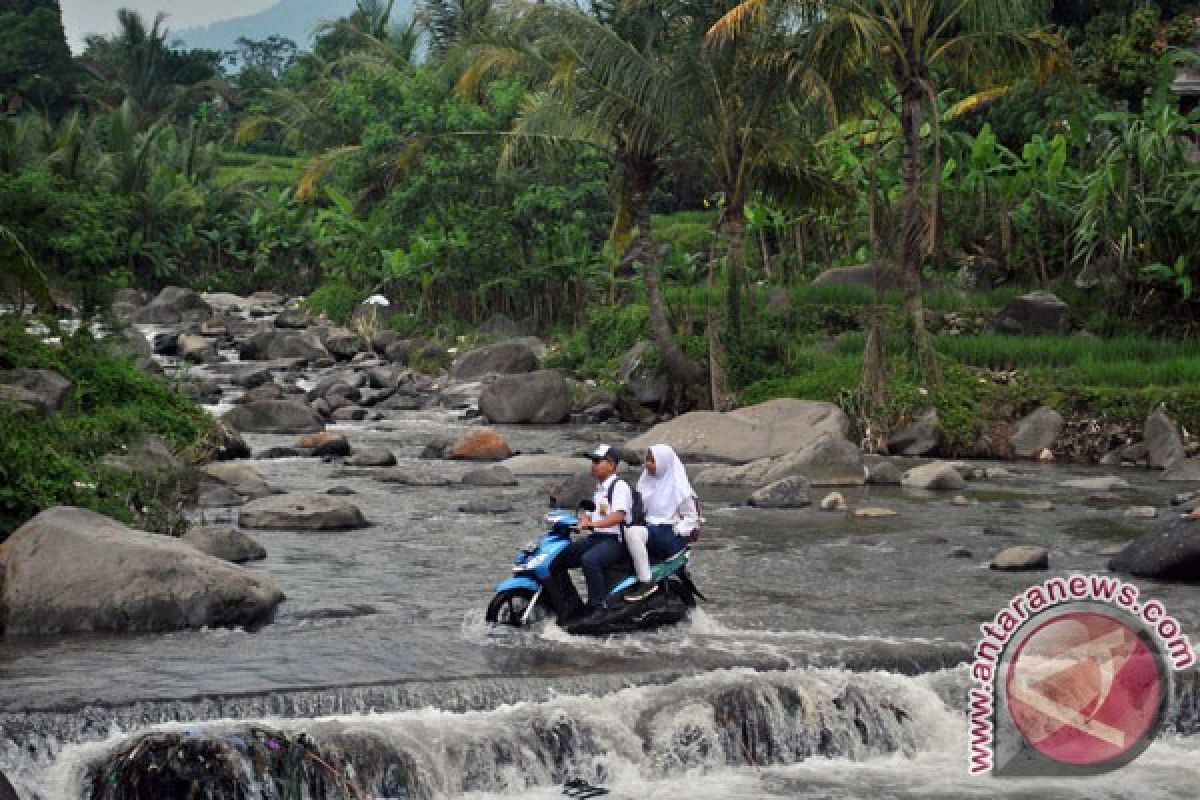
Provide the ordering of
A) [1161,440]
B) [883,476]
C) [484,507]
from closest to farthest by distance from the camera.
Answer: [484,507], [883,476], [1161,440]

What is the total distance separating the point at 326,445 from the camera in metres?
A: 25.0

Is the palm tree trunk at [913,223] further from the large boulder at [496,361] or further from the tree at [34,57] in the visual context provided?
the tree at [34,57]

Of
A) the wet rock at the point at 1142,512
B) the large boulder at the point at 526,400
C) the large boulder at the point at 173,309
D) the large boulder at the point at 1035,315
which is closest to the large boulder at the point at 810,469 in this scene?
the wet rock at the point at 1142,512

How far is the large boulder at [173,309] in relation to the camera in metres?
45.0

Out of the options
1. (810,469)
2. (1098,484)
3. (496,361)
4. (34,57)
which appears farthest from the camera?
(34,57)

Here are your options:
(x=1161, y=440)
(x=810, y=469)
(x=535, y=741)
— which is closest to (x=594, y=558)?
(x=535, y=741)

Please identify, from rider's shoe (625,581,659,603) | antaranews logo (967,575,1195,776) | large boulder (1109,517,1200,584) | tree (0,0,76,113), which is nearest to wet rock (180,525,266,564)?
rider's shoe (625,581,659,603)

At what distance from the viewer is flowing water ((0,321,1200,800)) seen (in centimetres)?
1083

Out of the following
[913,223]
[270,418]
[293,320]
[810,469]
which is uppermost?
[913,223]

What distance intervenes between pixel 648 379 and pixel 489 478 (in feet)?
24.1

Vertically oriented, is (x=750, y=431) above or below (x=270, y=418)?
below

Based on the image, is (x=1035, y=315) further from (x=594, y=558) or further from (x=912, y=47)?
(x=594, y=558)

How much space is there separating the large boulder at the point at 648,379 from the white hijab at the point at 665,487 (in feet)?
54.0

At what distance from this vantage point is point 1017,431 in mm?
25281
